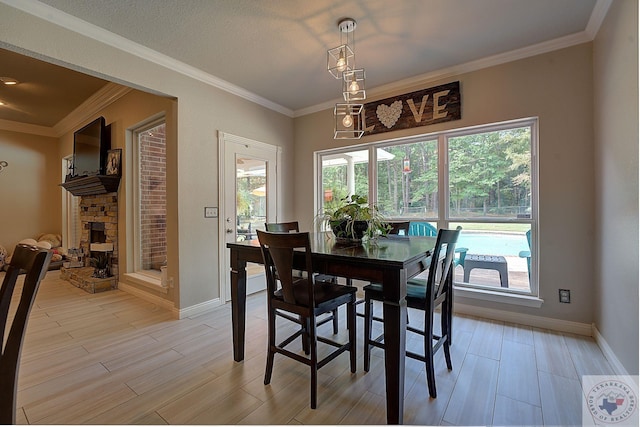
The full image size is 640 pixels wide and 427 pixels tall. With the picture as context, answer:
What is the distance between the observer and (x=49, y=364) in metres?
2.06

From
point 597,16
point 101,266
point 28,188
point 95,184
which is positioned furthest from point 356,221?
point 28,188

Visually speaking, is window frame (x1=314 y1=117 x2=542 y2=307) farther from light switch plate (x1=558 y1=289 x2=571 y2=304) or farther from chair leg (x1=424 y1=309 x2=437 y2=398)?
chair leg (x1=424 y1=309 x2=437 y2=398)

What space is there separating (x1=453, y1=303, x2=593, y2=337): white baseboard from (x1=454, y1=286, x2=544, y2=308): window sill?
101 mm

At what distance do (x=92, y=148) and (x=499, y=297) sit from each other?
553 centimetres

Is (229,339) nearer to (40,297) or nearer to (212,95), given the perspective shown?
(212,95)

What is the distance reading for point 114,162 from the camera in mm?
3850

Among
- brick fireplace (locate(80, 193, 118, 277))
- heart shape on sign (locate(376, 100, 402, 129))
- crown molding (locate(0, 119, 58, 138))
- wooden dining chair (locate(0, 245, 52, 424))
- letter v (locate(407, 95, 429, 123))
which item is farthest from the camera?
crown molding (locate(0, 119, 58, 138))

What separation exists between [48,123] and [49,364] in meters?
5.44

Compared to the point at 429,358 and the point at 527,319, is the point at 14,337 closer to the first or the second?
the point at 429,358

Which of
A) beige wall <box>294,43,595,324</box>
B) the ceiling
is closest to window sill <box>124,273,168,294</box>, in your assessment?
the ceiling

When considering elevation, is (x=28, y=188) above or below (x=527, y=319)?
above

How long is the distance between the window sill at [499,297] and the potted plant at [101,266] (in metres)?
4.61

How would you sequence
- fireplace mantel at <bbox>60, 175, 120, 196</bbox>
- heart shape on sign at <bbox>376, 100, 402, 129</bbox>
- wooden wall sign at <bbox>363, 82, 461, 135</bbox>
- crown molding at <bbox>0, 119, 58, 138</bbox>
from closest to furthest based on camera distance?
wooden wall sign at <bbox>363, 82, 461, 135</bbox>
heart shape on sign at <bbox>376, 100, 402, 129</bbox>
fireplace mantel at <bbox>60, 175, 120, 196</bbox>
crown molding at <bbox>0, 119, 58, 138</bbox>

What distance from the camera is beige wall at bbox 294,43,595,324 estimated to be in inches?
95.9
